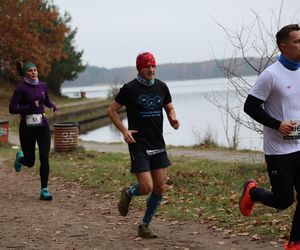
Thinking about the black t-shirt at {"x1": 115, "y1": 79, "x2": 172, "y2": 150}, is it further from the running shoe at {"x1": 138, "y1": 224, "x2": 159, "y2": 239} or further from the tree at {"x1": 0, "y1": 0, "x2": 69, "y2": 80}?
the tree at {"x1": 0, "y1": 0, "x2": 69, "y2": 80}

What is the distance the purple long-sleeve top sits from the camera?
8250 mm

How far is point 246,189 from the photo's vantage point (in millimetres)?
5469

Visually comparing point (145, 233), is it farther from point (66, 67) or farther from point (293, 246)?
point (66, 67)

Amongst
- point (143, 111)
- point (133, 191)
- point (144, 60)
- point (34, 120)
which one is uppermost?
point (144, 60)

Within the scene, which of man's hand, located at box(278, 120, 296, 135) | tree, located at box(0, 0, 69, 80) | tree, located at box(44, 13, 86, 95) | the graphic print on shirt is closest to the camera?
man's hand, located at box(278, 120, 296, 135)

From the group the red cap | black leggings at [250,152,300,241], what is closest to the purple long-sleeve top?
the red cap

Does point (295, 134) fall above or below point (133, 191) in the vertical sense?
above

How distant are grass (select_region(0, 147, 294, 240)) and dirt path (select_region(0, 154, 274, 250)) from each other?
12.1 inches

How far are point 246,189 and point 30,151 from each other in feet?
13.7

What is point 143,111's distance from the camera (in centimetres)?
577

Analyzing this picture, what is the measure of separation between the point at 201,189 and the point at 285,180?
4.34m

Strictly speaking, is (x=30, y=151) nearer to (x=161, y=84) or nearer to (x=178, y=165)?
(x=161, y=84)

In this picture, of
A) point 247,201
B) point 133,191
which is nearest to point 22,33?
point 133,191

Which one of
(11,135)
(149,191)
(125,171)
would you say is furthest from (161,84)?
(11,135)
